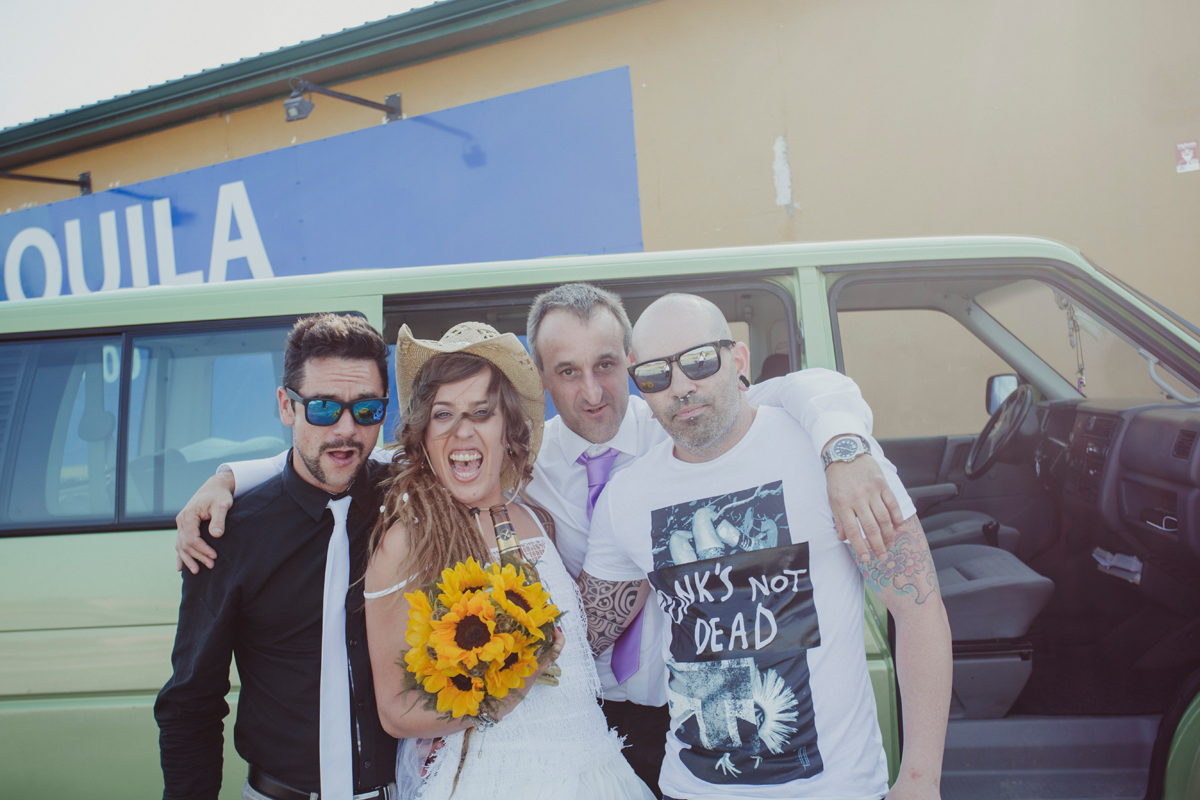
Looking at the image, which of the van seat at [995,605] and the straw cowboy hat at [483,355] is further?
the van seat at [995,605]

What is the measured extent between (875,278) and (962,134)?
420cm

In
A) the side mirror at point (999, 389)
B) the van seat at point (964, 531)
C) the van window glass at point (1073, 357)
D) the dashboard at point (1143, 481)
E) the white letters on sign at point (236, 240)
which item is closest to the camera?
the dashboard at point (1143, 481)

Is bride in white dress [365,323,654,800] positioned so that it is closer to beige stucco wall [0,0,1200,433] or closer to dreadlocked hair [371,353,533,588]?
dreadlocked hair [371,353,533,588]

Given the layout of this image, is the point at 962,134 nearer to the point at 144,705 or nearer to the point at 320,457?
the point at 320,457

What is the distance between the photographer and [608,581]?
70.4 inches

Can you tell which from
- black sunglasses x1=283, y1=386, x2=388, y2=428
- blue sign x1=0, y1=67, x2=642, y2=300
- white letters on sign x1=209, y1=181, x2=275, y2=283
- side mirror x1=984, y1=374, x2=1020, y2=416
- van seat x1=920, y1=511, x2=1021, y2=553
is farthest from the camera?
white letters on sign x1=209, y1=181, x2=275, y2=283

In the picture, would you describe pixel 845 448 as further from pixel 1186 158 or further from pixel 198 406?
pixel 1186 158

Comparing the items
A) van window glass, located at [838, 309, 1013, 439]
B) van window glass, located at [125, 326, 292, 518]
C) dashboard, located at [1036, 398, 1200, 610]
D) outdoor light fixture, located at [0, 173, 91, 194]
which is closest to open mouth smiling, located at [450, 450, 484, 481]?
van window glass, located at [125, 326, 292, 518]

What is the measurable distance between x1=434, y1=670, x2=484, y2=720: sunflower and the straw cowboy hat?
1.99ft

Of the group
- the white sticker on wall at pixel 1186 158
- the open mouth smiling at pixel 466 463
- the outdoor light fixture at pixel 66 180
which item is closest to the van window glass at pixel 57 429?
the open mouth smiling at pixel 466 463

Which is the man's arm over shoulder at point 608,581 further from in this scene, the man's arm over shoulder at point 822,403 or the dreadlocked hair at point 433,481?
the man's arm over shoulder at point 822,403

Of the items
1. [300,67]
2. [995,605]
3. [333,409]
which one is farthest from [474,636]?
[300,67]

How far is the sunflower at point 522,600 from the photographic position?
1407 millimetres

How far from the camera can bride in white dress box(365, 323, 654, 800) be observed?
1539mm
